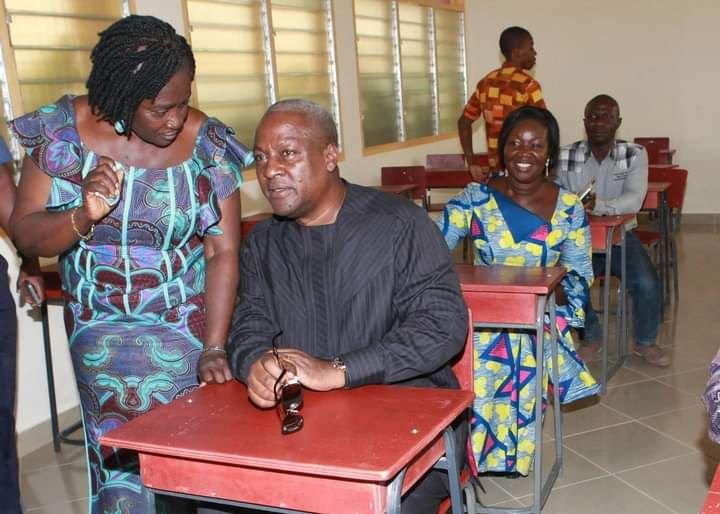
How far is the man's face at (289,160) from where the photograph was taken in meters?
1.98

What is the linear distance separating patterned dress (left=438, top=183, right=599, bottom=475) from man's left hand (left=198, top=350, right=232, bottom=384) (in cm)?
131

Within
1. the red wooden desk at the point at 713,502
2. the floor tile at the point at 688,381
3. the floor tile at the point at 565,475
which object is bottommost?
the floor tile at the point at 688,381

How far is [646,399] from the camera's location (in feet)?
13.6

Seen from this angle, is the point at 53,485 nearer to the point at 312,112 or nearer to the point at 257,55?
the point at 312,112

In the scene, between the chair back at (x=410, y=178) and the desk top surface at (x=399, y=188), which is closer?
the desk top surface at (x=399, y=188)

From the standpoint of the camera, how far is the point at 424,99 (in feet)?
29.9

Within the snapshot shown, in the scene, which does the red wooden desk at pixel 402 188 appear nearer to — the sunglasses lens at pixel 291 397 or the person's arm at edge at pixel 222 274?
the person's arm at edge at pixel 222 274

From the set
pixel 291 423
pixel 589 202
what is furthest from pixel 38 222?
pixel 589 202

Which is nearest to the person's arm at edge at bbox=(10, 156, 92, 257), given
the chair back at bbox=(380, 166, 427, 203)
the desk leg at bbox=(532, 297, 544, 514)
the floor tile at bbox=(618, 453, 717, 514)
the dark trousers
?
the dark trousers

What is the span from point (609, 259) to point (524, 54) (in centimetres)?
220

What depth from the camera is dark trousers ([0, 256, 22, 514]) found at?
214 centimetres

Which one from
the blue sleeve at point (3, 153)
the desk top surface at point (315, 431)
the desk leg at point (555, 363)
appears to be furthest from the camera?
the desk leg at point (555, 363)

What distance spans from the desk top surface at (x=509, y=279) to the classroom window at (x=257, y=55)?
3107mm

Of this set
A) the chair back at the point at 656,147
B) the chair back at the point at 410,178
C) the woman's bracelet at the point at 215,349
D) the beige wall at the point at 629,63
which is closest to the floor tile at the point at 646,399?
the woman's bracelet at the point at 215,349
